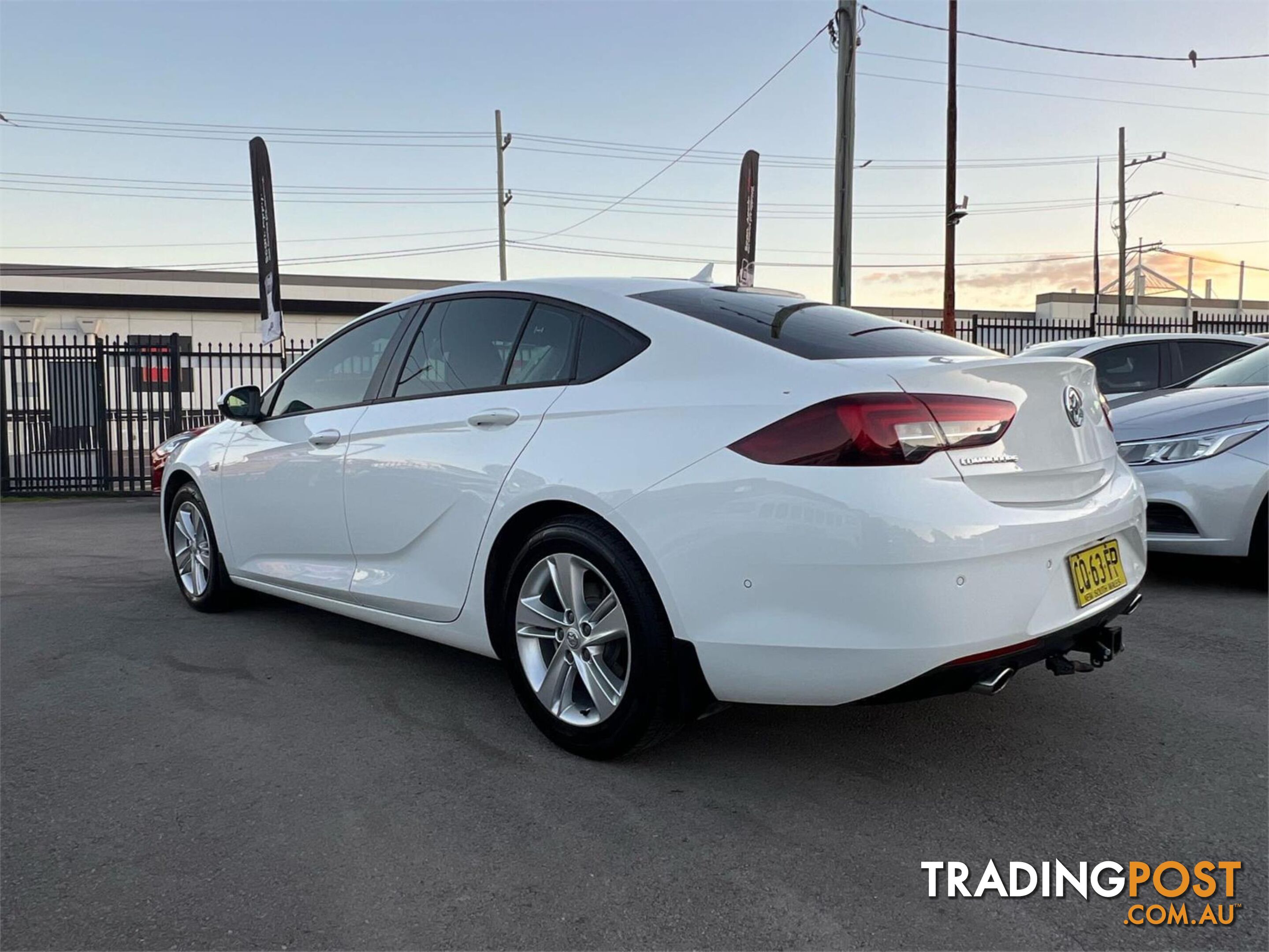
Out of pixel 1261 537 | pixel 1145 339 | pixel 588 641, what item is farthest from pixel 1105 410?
pixel 1145 339

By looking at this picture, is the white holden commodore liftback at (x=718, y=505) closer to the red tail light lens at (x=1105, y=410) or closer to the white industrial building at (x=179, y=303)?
the red tail light lens at (x=1105, y=410)

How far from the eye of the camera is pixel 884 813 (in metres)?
2.68

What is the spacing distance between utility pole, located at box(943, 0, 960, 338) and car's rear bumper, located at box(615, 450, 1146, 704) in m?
16.5

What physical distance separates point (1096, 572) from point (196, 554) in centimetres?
436

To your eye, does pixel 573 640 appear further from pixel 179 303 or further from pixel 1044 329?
pixel 179 303

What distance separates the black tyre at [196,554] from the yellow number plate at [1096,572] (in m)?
3.98

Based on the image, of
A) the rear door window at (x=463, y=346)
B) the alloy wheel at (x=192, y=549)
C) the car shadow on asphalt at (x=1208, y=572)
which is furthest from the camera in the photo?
the car shadow on asphalt at (x=1208, y=572)

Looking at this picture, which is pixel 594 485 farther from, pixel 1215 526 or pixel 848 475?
pixel 1215 526

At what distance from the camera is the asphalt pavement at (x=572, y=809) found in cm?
217

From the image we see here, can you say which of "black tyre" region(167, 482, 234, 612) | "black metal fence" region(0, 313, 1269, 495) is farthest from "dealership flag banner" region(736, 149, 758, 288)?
"black tyre" region(167, 482, 234, 612)

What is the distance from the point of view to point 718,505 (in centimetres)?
263

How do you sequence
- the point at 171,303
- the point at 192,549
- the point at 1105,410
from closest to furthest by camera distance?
the point at 1105,410 < the point at 192,549 < the point at 171,303

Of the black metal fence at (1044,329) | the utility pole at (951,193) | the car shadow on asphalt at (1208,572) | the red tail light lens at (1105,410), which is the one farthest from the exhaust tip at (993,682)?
the utility pole at (951,193)

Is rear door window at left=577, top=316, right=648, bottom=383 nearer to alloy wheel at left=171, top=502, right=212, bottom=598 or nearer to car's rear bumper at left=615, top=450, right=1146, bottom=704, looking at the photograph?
car's rear bumper at left=615, top=450, right=1146, bottom=704
